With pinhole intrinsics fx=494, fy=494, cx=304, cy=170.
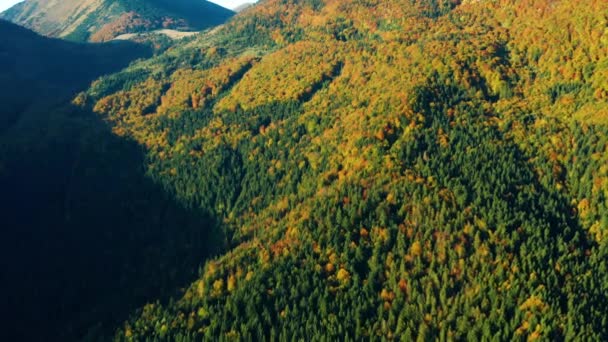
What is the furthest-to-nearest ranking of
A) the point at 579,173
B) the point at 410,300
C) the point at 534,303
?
the point at 579,173 < the point at 410,300 < the point at 534,303

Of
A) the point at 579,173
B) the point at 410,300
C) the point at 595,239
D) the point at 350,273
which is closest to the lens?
the point at 410,300

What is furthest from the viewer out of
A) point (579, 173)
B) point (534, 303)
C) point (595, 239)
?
point (579, 173)

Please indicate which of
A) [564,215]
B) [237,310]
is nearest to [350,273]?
[237,310]

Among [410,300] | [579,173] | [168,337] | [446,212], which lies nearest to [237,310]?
[168,337]

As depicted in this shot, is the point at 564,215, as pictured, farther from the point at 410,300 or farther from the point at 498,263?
the point at 410,300

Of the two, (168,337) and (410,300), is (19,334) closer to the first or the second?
(168,337)

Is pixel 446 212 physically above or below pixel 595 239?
above

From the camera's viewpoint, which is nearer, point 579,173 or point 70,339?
point 70,339

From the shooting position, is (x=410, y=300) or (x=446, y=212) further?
(x=446, y=212)

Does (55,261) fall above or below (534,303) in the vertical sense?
above
